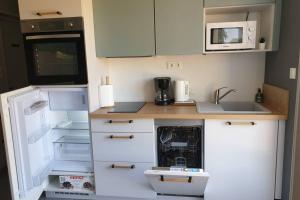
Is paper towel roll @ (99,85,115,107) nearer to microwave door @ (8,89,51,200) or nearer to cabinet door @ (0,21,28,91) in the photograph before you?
microwave door @ (8,89,51,200)

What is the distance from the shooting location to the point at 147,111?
2184 mm

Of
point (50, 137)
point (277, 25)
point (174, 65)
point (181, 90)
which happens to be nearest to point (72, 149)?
point (50, 137)

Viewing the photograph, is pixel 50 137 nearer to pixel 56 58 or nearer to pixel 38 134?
pixel 38 134

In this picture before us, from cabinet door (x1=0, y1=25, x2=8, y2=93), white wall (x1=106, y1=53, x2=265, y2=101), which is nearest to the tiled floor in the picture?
cabinet door (x1=0, y1=25, x2=8, y2=93)

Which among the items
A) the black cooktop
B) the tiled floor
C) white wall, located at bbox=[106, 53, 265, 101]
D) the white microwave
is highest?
the white microwave

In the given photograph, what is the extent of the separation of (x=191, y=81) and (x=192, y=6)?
0.78 metres

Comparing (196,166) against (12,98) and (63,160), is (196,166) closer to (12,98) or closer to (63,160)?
(63,160)

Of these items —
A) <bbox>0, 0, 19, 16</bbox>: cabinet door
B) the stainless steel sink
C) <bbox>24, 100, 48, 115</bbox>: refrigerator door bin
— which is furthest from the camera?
<bbox>0, 0, 19, 16</bbox>: cabinet door

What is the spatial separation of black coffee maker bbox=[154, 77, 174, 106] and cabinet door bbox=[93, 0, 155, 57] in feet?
1.05

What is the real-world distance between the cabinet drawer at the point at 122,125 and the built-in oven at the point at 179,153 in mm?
90

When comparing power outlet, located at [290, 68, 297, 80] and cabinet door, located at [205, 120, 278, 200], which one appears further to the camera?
cabinet door, located at [205, 120, 278, 200]

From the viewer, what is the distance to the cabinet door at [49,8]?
1.97 m

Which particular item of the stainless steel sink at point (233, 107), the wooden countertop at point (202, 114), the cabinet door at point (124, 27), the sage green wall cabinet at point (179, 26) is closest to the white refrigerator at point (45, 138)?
the wooden countertop at point (202, 114)

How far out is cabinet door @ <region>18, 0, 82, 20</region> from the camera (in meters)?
1.97
